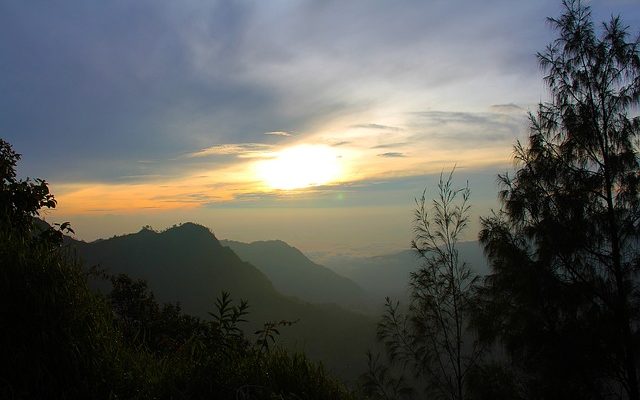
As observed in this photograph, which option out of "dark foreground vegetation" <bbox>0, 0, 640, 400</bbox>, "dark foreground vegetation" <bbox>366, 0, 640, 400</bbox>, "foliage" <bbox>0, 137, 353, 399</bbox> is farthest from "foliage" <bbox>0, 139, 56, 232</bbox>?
"dark foreground vegetation" <bbox>366, 0, 640, 400</bbox>

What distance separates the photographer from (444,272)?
12078 mm

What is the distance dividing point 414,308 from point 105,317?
9.79 metres

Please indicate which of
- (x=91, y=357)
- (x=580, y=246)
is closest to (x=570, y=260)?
(x=580, y=246)

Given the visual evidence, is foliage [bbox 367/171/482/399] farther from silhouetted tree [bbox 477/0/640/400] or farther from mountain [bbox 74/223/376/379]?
mountain [bbox 74/223/376/379]

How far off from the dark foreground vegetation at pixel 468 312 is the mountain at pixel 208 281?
74.3 meters

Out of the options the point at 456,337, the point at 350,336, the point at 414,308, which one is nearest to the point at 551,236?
the point at 456,337

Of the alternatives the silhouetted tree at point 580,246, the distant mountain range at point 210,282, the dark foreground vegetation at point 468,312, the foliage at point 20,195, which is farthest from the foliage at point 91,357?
the distant mountain range at point 210,282

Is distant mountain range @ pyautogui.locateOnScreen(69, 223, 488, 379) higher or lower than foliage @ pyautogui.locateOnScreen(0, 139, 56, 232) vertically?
lower

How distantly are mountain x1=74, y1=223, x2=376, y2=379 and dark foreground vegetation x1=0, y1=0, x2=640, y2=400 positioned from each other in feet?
244

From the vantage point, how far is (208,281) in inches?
5079

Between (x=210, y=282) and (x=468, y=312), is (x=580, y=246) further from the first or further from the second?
(x=210, y=282)

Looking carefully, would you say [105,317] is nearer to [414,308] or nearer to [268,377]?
[268,377]

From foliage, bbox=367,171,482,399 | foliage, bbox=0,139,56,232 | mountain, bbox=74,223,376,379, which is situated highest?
foliage, bbox=0,139,56,232

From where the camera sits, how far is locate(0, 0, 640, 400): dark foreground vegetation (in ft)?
12.3
